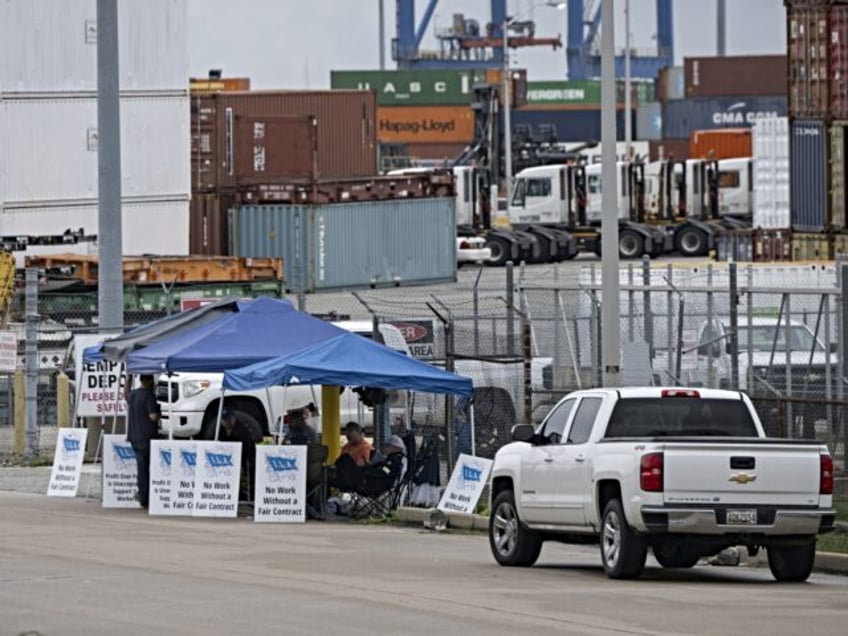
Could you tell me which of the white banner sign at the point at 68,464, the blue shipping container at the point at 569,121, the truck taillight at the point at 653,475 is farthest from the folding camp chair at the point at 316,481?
the blue shipping container at the point at 569,121

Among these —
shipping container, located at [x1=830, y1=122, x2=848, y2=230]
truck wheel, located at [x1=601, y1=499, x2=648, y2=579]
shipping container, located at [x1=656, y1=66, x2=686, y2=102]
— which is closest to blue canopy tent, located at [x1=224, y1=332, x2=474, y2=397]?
truck wheel, located at [x1=601, y1=499, x2=648, y2=579]

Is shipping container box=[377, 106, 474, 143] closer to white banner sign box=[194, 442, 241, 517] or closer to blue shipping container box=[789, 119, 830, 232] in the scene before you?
blue shipping container box=[789, 119, 830, 232]

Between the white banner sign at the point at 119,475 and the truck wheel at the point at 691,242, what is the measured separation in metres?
53.0

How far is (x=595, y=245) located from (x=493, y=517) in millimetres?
57107

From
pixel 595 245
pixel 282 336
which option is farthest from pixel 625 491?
pixel 595 245

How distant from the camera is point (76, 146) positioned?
5062cm

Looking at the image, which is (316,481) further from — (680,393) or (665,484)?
(665,484)

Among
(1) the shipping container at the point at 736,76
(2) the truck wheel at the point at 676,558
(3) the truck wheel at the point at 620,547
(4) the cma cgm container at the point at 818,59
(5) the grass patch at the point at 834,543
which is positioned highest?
(1) the shipping container at the point at 736,76

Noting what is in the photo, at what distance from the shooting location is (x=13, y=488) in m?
25.0

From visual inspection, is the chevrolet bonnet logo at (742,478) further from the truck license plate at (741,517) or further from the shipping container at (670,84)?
the shipping container at (670,84)

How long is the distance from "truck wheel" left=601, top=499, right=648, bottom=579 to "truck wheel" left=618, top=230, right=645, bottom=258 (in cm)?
5709

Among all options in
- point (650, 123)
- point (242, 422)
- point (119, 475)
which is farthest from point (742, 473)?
point (650, 123)

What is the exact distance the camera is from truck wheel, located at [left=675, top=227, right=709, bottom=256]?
73.9 metres

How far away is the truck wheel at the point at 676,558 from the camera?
16641 millimetres
